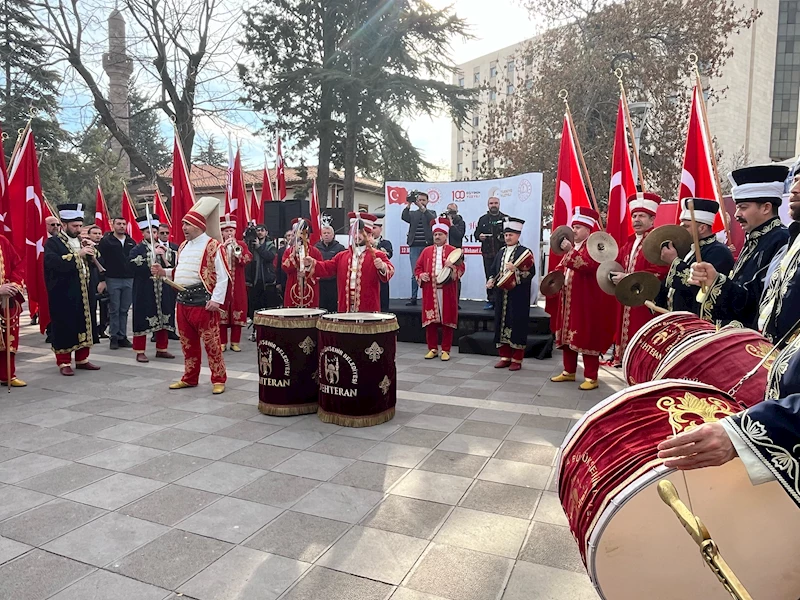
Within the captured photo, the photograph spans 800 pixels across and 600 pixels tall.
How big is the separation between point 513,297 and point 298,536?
4.83 meters

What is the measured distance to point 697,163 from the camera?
5.57 metres

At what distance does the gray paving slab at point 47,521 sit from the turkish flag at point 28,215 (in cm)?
461

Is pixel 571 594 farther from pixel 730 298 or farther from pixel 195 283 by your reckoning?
pixel 195 283

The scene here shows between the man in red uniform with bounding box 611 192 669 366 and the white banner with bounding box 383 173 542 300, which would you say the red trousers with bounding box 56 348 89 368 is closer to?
the white banner with bounding box 383 173 542 300

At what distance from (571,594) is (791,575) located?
97cm

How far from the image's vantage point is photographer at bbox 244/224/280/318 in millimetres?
9320

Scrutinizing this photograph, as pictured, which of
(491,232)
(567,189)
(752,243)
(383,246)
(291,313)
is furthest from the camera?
(383,246)

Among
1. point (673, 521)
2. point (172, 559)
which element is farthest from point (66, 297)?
point (673, 521)

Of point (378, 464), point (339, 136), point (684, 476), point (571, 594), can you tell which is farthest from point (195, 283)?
point (339, 136)

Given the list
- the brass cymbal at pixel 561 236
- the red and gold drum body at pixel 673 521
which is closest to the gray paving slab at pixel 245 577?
the red and gold drum body at pixel 673 521

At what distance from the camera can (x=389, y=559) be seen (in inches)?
106

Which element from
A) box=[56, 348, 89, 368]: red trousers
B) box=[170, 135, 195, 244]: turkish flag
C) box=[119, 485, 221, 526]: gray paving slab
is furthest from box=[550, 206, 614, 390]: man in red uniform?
→ box=[170, 135, 195, 244]: turkish flag

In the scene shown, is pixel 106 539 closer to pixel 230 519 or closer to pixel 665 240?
pixel 230 519

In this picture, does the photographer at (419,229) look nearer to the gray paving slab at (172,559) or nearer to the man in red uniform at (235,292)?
the man in red uniform at (235,292)
